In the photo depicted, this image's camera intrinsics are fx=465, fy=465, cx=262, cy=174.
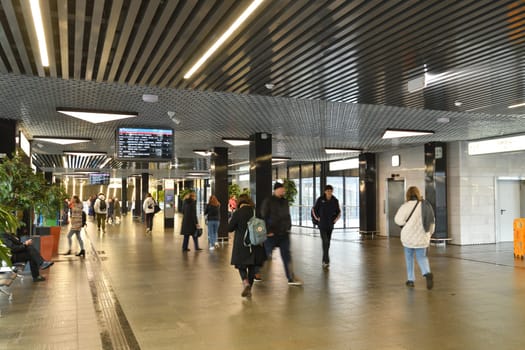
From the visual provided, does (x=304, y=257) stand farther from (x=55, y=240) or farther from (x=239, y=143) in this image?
(x=55, y=240)

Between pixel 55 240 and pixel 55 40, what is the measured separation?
7625 mm

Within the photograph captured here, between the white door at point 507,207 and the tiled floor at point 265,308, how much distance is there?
567 cm

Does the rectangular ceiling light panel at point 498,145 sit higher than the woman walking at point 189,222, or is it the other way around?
the rectangular ceiling light panel at point 498,145

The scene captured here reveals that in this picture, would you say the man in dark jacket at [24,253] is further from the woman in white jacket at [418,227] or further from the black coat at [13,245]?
the woman in white jacket at [418,227]

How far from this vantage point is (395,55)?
229 inches

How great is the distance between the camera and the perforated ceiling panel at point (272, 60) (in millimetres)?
4570

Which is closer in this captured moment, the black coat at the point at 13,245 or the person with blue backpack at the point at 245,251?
the person with blue backpack at the point at 245,251

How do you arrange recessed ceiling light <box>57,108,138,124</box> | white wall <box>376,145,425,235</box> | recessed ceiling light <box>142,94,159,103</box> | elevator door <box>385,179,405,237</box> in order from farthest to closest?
elevator door <box>385,179,405,237</box> → white wall <box>376,145,425,235</box> → recessed ceiling light <box>57,108,138,124</box> → recessed ceiling light <box>142,94,159,103</box>

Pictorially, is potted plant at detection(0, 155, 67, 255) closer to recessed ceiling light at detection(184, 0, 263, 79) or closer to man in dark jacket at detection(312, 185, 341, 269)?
recessed ceiling light at detection(184, 0, 263, 79)

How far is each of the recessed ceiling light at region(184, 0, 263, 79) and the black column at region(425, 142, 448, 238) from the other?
34.6ft

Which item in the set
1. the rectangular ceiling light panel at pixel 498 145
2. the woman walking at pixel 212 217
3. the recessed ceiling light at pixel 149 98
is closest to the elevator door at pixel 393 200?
the rectangular ceiling light panel at pixel 498 145

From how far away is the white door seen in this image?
15078 millimetres

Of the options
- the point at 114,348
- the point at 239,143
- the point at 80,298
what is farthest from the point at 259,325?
the point at 239,143

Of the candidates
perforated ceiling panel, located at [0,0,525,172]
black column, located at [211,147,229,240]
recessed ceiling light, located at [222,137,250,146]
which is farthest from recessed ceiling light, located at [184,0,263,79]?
black column, located at [211,147,229,240]
